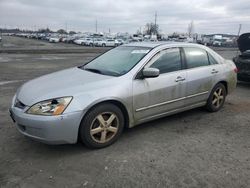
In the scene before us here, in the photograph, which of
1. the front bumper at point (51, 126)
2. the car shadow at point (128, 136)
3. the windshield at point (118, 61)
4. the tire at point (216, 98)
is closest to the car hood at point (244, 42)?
the tire at point (216, 98)

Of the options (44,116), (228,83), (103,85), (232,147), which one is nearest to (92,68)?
(103,85)

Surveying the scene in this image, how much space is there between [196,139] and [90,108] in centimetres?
183

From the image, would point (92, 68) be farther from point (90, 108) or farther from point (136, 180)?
point (136, 180)

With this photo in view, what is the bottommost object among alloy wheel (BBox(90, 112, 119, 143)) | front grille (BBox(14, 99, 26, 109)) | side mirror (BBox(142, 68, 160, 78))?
alloy wheel (BBox(90, 112, 119, 143))

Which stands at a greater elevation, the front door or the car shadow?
the front door

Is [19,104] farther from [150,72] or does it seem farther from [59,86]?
[150,72]

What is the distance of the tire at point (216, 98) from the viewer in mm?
5641

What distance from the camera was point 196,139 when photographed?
14.4 feet

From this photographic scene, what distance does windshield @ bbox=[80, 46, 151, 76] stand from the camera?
4.43m

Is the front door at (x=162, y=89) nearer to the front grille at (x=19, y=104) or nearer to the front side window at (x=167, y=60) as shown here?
the front side window at (x=167, y=60)

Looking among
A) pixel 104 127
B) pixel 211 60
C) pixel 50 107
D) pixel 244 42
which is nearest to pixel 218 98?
pixel 211 60

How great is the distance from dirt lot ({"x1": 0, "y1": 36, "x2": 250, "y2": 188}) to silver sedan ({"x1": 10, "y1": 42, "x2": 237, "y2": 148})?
30 centimetres

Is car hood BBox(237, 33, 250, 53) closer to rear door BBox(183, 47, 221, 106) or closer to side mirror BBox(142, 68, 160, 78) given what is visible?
rear door BBox(183, 47, 221, 106)

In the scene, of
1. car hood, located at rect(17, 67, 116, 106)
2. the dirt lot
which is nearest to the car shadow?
the dirt lot
